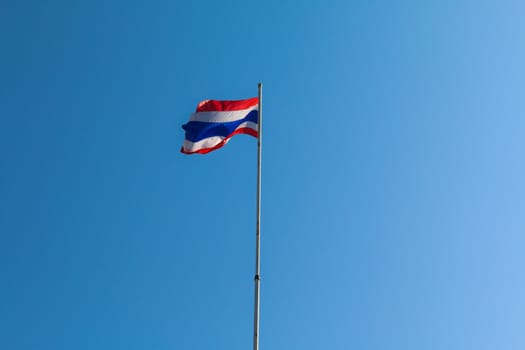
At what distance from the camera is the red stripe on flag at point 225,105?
24.7 metres

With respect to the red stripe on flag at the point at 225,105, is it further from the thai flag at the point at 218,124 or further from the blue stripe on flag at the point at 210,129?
the blue stripe on flag at the point at 210,129

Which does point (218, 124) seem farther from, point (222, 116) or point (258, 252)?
point (258, 252)

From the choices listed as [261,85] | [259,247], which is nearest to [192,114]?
[261,85]

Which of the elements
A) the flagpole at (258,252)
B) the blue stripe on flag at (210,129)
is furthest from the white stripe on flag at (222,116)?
the flagpole at (258,252)

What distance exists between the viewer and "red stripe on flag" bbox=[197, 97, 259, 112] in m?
24.7

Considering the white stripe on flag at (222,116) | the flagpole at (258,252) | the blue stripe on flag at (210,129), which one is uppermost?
the white stripe on flag at (222,116)

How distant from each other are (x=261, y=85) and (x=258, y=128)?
1602 millimetres

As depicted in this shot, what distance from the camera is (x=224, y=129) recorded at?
80.6 feet

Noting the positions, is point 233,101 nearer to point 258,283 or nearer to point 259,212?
point 259,212

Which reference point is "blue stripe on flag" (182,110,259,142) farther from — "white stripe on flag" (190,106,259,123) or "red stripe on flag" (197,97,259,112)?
"red stripe on flag" (197,97,259,112)

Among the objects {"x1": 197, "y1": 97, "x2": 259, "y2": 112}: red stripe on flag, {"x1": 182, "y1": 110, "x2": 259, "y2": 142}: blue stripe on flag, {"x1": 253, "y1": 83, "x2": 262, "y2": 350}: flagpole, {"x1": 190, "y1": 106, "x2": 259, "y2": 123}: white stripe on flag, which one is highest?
{"x1": 197, "y1": 97, "x2": 259, "y2": 112}: red stripe on flag

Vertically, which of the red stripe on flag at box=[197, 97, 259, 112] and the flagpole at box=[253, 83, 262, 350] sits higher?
the red stripe on flag at box=[197, 97, 259, 112]

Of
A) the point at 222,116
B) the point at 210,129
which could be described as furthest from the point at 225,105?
the point at 210,129

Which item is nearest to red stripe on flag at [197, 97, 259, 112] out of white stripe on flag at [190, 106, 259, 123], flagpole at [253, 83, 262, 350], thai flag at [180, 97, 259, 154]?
thai flag at [180, 97, 259, 154]
